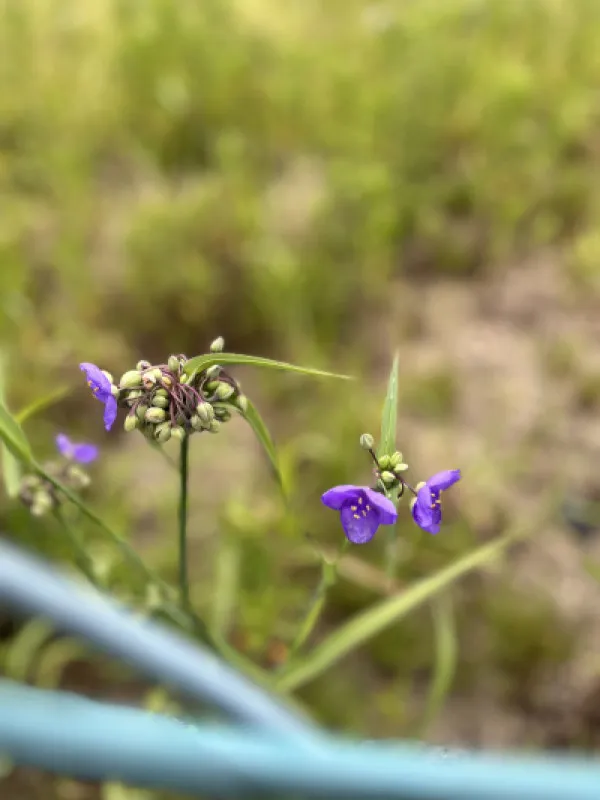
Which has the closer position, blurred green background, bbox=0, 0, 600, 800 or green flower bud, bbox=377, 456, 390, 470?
green flower bud, bbox=377, 456, 390, 470

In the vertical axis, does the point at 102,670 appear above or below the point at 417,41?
below

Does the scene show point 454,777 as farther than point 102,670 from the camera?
No

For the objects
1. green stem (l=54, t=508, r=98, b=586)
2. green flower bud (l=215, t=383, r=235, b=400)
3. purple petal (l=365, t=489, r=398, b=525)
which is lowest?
purple petal (l=365, t=489, r=398, b=525)

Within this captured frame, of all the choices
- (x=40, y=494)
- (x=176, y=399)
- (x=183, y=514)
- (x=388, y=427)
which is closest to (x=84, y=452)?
(x=40, y=494)

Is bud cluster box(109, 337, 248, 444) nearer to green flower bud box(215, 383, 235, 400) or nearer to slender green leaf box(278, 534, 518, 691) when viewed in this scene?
green flower bud box(215, 383, 235, 400)

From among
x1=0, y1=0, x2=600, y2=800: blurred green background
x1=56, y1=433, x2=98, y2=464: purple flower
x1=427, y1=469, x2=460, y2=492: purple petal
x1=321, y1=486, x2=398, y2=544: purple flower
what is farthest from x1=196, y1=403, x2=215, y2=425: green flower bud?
x1=0, y1=0, x2=600, y2=800: blurred green background

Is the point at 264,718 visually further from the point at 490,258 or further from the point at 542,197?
the point at 542,197

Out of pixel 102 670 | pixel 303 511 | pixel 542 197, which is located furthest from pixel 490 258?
pixel 102 670
